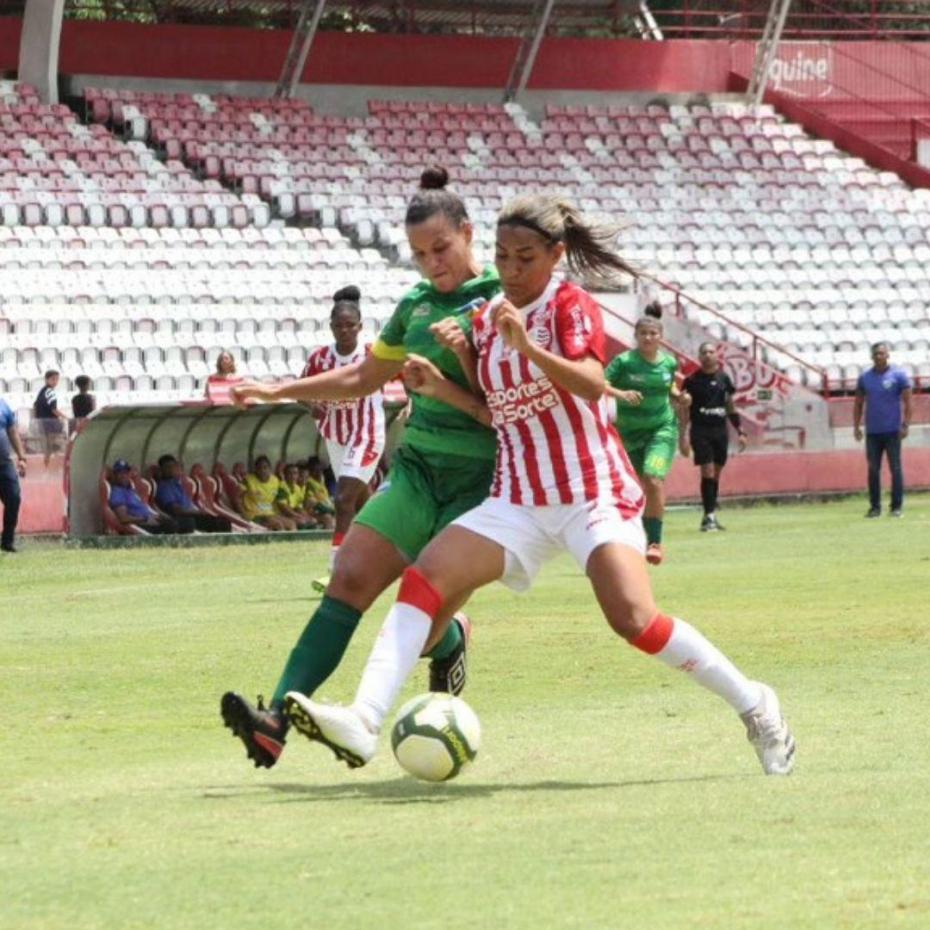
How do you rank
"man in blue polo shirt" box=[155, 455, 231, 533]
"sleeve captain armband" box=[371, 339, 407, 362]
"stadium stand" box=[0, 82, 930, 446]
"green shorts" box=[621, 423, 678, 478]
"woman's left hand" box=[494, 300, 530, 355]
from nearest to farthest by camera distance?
"woman's left hand" box=[494, 300, 530, 355] < "sleeve captain armband" box=[371, 339, 407, 362] < "green shorts" box=[621, 423, 678, 478] < "man in blue polo shirt" box=[155, 455, 231, 533] < "stadium stand" box=[0, 82, 930, 446]

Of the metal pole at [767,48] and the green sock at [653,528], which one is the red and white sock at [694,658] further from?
the metal pole at [767,48]

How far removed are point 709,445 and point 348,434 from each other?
28.9ft

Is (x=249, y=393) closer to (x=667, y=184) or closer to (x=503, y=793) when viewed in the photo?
(x=503, y=793)

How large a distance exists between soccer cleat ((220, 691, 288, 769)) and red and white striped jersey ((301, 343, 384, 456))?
10493mm

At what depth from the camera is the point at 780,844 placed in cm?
678

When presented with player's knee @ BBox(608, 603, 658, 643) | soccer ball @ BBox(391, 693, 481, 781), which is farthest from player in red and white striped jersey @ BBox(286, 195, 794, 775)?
soccer ball @ BBox(391, 693, 481, 781)

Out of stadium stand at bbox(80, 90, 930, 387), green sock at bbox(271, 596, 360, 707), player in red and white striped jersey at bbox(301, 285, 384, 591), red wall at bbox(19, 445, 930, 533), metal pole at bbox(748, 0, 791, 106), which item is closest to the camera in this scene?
green sock at bbox(271, 596, 360, 707)

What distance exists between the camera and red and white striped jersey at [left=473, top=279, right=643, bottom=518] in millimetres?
8320

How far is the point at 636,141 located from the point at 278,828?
131 ft

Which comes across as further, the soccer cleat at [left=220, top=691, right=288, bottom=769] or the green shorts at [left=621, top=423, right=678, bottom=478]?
the green shorts at [left=621, top=423, right=678, bottom=478]

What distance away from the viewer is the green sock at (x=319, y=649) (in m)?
8.55

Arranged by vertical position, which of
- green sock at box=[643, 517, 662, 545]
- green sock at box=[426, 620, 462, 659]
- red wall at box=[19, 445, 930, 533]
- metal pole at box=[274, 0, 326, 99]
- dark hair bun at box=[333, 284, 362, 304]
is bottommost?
red wall at box=[19, 445, 930, 533]

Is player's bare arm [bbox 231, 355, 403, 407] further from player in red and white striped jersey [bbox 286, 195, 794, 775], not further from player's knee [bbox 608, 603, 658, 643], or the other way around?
player's knee [bbox 608, 603, 658, 643]

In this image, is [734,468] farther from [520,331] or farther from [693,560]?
[520,331]
